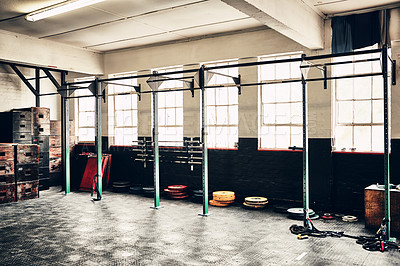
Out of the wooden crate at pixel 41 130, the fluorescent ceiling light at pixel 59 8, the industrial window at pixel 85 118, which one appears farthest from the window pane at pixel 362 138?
the wooden crate at pixel 41 130

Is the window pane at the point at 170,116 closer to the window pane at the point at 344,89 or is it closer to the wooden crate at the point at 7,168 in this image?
the wooden crate at the point at 7,168

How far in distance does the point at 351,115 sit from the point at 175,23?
3.63m

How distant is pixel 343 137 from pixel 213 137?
2.69 m

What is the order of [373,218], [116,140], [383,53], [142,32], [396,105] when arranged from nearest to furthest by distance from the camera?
1. [383,53]
2. [373,218]
3. [396,105]
4. [142,32]
5. [116,140]

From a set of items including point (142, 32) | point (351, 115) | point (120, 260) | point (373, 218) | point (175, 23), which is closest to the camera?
point (120, 260)

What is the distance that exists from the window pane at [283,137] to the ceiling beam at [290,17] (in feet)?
5.33

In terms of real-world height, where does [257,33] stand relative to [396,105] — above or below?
above

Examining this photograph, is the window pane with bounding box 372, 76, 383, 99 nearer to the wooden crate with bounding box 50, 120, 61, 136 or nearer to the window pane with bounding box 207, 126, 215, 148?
the window pane with bounding box 207, 126, 215, 148

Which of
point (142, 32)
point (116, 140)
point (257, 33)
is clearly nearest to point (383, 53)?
point (257, 33)

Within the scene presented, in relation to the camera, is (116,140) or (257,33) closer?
(257,33)

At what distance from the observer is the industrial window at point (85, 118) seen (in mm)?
10133

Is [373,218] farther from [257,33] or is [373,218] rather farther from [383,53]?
[257,33]

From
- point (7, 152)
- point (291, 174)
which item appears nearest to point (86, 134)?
point (7, 152)

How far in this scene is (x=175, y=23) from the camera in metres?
6.86
